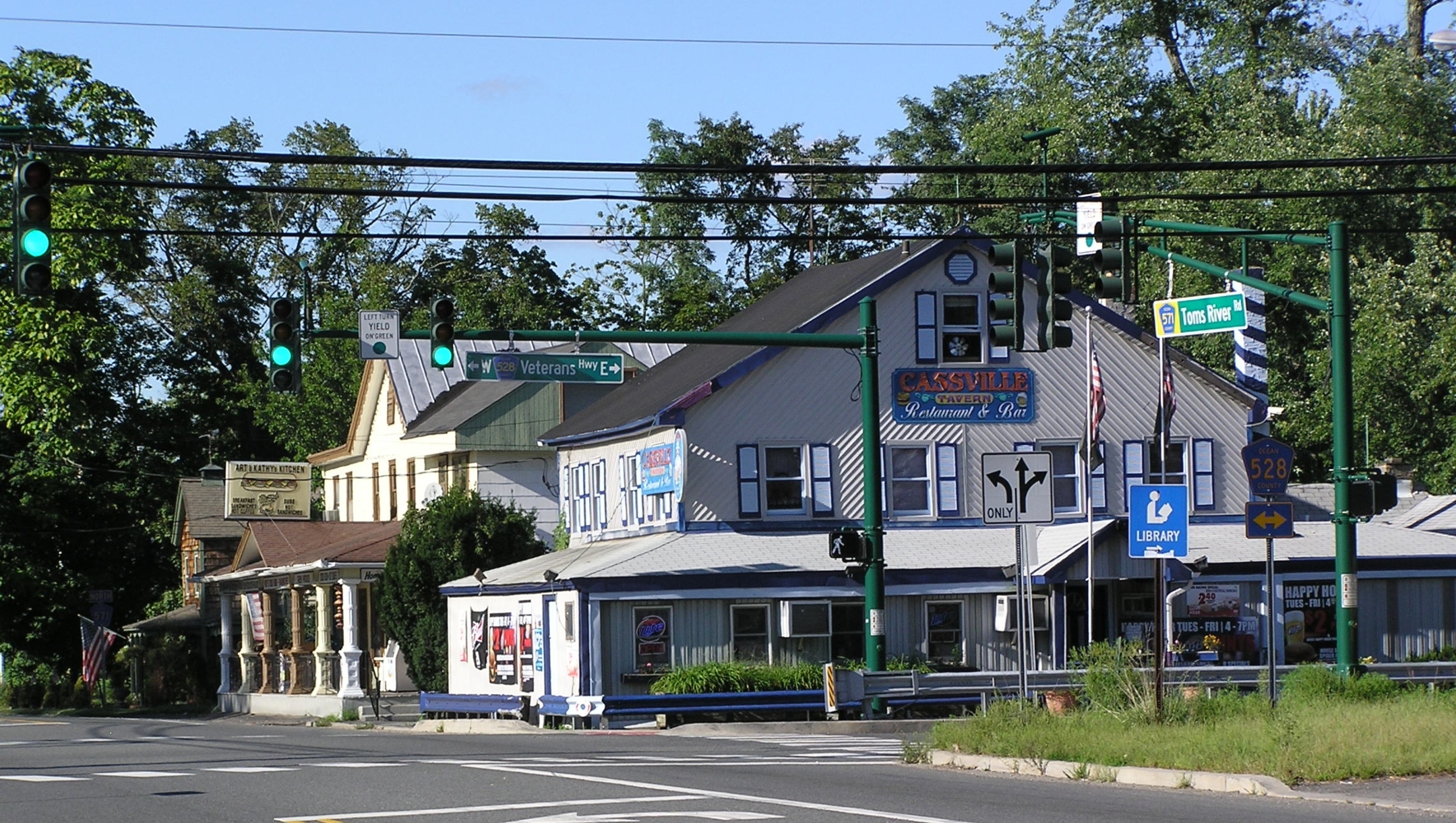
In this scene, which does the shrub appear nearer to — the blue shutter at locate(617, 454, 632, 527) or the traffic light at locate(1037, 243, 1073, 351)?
the blue shutter at locate(617, 454, 632, 527)

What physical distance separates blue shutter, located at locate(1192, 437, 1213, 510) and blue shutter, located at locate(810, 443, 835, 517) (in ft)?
26.7

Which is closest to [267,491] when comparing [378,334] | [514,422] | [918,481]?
[514,422]

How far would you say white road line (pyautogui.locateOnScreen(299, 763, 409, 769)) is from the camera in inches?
771

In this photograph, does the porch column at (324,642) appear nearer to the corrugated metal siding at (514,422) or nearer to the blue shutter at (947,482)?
the corrugated metal siding at (514,422)

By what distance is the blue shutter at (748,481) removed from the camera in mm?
37125

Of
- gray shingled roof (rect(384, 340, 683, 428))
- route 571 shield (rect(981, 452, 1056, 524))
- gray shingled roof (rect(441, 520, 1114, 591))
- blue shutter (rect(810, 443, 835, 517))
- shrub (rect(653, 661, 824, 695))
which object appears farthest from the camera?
gray shingled roof (rect(384, 340, 683, 428))

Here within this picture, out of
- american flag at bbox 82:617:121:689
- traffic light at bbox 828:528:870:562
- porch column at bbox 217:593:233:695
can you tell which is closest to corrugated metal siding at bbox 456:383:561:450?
porch column at bbox 217:593:233:695

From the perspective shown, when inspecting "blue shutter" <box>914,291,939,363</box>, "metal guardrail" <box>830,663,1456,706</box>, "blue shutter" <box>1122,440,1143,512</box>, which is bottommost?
"metal guardrail" <box>830,663,1456,706</box>

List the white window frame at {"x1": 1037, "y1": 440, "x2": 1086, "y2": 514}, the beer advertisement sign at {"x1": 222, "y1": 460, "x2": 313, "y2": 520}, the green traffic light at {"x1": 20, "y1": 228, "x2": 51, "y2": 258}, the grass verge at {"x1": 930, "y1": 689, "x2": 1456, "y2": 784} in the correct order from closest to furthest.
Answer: the grass verge at {"x1": 930, "y1": 689, "x2": 1456, "y2": 784}, the green traffic light at {"x1": 20, "y1": 228, "x2": 51, "y2": 258}, the white window frame at {"x1": 1037, "y1": 440, "x2": 1086, "y2": 514}, the beer advertisement sign at {"x1": 222, "y1": 460, "x2": 313, "y2": 520}

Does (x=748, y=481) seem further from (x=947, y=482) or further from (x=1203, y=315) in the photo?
(x=1203, y=315)

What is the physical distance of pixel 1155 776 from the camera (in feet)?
54.3

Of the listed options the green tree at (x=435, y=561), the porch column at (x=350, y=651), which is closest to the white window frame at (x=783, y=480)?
the green tree at (x=435, y=561)

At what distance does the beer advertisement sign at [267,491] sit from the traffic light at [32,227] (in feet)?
108

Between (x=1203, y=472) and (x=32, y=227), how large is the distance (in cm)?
2769
